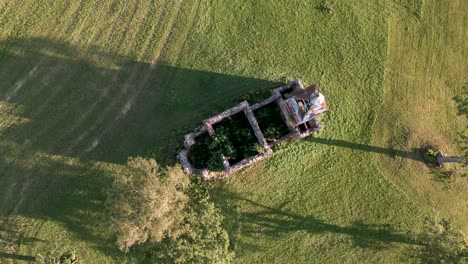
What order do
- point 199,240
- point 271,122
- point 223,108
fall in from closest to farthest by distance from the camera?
point 199,240 → point 271,122 → point 223,108

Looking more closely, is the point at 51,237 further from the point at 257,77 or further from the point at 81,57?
the point at 257,77

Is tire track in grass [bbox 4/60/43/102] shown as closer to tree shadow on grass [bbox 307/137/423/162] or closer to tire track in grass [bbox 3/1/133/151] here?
tire track in grass [bbox 3/1/133/151]

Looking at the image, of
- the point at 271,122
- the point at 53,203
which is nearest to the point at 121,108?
the point at 53,203

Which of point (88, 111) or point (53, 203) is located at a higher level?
point (88, 111)

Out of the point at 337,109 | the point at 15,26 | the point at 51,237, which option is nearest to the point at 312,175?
the point at 337,109

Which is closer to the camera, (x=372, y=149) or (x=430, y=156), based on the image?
(x=372, y=149)

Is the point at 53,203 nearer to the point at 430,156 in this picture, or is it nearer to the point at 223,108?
the point at 223,108

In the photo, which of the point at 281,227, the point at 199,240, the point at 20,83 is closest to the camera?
the point at 199,240

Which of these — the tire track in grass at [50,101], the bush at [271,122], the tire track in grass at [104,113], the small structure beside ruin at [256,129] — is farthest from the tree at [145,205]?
the tire track in grass at [50,101]
